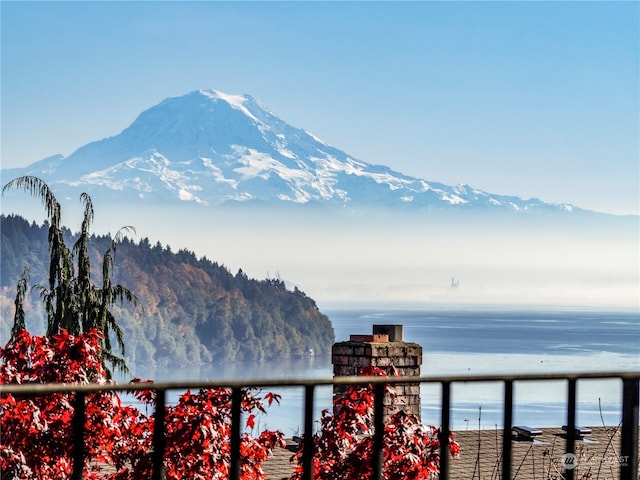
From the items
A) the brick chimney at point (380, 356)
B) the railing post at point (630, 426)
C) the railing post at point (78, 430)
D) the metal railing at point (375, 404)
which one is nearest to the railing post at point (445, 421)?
the metal railing at point (375, 404)

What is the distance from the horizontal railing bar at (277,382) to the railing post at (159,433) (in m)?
0.10

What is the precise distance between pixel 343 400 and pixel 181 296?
158354mm

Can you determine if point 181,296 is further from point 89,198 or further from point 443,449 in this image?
point 443,449

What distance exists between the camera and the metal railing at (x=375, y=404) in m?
3.29

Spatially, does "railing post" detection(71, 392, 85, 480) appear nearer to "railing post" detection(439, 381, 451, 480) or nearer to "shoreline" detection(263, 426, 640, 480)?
"railing post" detection(439, 381, 451, 480)

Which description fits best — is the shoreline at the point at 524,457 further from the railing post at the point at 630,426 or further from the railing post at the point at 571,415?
the railing post at the point at 571,415

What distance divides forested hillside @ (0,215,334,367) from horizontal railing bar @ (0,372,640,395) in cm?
14113

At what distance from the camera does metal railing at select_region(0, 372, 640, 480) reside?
10.8 ft

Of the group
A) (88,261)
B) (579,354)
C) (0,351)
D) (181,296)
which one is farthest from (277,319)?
(0,351)

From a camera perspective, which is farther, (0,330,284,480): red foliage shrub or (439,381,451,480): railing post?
(0,330,284,480): red foliage shrub

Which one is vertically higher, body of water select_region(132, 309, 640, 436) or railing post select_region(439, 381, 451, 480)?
railing post select_region(439, 381, 451, 480)

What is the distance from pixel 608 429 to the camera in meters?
14.9

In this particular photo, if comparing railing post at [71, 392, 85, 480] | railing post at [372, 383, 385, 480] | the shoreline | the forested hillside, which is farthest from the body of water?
railing post at [71, 392, 85, 480]

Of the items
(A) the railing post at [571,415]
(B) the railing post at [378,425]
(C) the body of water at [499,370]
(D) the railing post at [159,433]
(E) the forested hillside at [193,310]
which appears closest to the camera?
(D) the railing post at [159,433]
